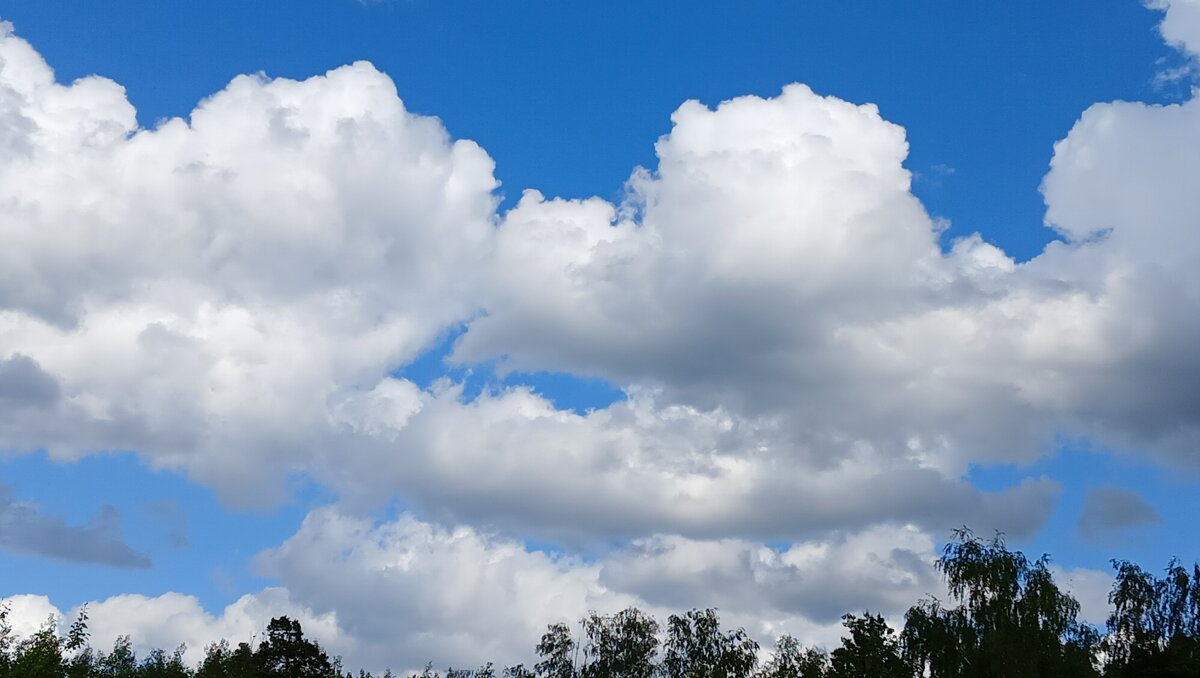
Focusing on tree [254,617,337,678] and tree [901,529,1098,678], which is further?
tree [254,617,337,678]

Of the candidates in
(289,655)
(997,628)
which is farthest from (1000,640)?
(289,655)

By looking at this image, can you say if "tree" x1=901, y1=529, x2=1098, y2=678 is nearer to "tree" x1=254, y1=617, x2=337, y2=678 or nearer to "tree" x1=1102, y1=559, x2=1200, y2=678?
"tree" x1=1102, y1=559, x2=1200, y2=678

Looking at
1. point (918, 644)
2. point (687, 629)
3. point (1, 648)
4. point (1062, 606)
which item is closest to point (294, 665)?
point (687, 629)

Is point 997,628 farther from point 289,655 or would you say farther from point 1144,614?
point 289,655

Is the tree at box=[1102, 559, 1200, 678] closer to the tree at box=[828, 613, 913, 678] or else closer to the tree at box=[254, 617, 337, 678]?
the tree at box=[828, 613, 913, 678]

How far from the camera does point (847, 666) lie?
80562 millimetres

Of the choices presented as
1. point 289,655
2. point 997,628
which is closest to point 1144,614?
point 997,628

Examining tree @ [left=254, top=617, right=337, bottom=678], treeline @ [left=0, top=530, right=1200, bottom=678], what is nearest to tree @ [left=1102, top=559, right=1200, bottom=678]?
treeline @ [left=0, top=530, right=1200, bottom=678]

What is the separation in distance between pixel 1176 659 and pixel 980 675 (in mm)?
9635

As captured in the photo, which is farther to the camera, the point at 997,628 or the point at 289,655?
the point at 289,655

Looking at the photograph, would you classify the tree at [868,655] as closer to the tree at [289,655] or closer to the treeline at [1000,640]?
the treeline at [1000,640]

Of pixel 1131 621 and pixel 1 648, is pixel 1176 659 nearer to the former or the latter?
pixel 1131 621

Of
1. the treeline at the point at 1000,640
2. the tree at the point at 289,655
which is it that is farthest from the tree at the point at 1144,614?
the tree at the point at 289,655

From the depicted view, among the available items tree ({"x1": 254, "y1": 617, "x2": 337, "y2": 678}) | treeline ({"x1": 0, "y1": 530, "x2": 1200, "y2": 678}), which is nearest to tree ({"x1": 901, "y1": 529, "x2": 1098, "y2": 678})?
treeline ({"x1": 0, "y1": 530, "x2": 1200, "y2": 678})
